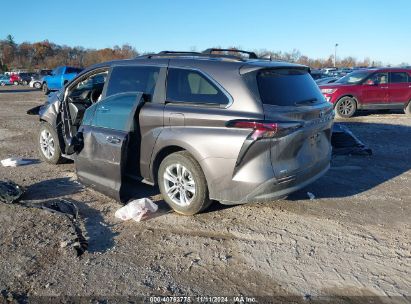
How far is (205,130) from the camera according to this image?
4.29 m

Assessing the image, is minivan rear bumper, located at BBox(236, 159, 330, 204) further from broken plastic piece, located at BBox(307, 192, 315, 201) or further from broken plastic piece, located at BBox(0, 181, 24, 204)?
broken plastic piece, located at BBox(0, 181, 24, 204)

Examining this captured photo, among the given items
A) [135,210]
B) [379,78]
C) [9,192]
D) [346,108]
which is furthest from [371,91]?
[9,192]

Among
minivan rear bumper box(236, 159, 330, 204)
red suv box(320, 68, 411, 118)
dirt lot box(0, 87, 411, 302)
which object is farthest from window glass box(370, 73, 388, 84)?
minivan rear bumper box(236, 159, 330, 204)

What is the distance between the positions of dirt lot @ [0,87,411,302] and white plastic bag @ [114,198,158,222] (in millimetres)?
106

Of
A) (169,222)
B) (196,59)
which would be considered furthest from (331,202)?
(196,59)

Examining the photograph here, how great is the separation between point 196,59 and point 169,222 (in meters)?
1.94

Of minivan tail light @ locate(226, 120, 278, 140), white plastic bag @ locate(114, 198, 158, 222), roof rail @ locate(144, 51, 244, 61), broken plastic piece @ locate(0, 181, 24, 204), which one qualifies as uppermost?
roof rail @ locate(144, 51, 244, 61)

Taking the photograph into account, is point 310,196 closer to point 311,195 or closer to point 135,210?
point 311,195

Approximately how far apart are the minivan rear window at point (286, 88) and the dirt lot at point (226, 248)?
1.36 meters

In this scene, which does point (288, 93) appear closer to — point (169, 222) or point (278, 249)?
point (278, 249)

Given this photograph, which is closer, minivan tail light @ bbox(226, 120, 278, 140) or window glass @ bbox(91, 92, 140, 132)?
minivan tail light @ bbox(226, 120, 278, 140)

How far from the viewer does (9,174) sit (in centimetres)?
646

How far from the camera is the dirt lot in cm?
328

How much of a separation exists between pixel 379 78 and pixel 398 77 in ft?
2.32
